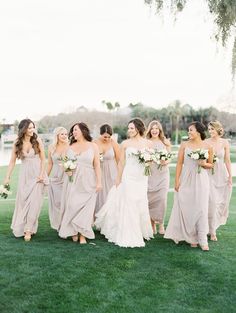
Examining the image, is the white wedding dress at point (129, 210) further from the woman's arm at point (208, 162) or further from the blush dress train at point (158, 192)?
the woman's arm at point (208, 162)

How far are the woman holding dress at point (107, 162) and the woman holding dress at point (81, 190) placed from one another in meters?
1.06

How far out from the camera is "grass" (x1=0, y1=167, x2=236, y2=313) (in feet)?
17.9

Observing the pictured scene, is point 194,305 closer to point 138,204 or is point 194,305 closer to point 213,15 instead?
point 138,204

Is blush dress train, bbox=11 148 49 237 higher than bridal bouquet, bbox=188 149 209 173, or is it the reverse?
bridal bouquet, bbox=188 149 209 173

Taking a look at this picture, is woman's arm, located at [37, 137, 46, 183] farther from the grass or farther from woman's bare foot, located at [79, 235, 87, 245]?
woman's bare foot, located at [79, 235, 87, 245]

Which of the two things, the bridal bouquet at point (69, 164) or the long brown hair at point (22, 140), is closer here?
the bridal bouquet at point (69, 164)

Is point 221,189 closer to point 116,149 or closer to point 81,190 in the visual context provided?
point 116,149

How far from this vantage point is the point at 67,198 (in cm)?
848

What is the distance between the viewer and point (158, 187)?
9.49 m

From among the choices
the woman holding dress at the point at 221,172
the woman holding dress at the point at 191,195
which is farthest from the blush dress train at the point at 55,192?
the woman holding dress at the point at 221,172

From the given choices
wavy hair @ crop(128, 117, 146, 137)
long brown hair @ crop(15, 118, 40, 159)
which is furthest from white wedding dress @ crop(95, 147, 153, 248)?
long brown hair @ crop(15, 118, 40, 159)

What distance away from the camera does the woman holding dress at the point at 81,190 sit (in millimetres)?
8336

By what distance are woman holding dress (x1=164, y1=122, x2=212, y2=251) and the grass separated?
24 centimetres

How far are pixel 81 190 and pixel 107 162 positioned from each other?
1386mm
